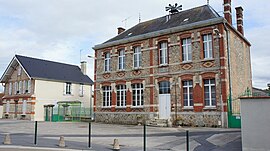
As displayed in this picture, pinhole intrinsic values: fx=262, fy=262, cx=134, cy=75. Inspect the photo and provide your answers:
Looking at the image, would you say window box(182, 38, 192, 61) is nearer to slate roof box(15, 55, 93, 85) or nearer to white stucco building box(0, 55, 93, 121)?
white stucco building box(0, 55, 93, 121)

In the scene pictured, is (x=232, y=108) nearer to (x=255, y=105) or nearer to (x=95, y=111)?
(x=255, y=105)

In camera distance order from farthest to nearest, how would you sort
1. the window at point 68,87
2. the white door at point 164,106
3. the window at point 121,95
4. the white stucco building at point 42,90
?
the window at point 68,87 → the white stucco building at point 42,90 → the window at point 121,95 → the white door at point 164,106

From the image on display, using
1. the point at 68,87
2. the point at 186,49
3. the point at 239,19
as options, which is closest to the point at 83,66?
the point at 68,87

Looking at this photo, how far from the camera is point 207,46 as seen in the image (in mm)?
19344

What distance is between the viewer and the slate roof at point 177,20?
67.8ft

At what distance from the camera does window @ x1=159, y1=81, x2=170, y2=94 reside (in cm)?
2094

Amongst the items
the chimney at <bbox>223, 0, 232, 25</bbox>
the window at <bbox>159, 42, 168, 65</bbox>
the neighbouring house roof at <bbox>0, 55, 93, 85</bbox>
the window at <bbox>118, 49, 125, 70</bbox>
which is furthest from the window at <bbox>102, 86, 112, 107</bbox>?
the chimney at <bbox>223, 0, 232, 25</bbox>

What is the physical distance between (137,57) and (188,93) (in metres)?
5.98

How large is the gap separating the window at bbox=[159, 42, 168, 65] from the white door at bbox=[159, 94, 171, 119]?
109 inches

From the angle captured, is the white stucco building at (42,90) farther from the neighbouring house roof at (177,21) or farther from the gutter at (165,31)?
the neighbouring house roof at (177,21)

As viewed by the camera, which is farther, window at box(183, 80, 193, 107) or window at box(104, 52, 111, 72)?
window at box(104, 52, 111, 72)

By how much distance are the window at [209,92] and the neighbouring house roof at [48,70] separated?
69.5 ft

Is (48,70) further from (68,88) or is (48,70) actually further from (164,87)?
(164,87)

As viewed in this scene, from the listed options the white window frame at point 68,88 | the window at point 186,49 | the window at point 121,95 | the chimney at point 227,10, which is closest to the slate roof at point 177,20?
the chimney at point 227,10
